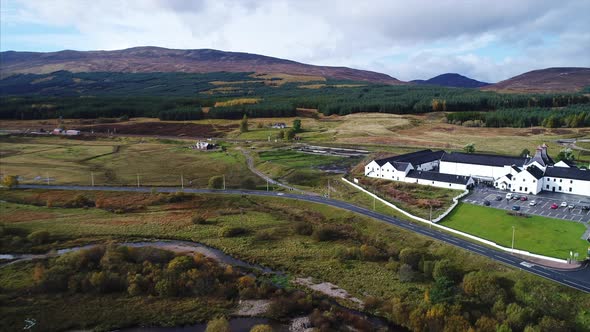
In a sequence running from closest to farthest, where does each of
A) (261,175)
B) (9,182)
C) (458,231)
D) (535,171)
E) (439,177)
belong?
1. (458,231)
2. (535,171)
3. (439,177)
4. (9,182)
5. (261,175)

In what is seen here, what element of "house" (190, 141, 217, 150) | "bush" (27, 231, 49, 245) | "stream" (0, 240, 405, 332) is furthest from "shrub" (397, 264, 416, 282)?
"house" (190, 141, 217, 150)

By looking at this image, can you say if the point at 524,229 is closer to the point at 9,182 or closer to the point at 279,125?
the point at 9,182

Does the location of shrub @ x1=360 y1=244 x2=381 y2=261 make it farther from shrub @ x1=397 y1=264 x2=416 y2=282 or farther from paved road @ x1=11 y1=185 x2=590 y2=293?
paved road @ x1=11 y1=185 x2=590 y2=293

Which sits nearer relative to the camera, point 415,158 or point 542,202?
point 542,202

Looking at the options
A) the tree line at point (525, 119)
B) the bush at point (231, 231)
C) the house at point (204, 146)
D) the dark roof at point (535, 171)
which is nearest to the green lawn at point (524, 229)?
the dark roof at point (535, 171)

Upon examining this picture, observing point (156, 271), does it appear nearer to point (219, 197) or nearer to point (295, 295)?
point (295, 295)

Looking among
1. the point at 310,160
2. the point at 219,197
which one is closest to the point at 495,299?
the point at 219,197

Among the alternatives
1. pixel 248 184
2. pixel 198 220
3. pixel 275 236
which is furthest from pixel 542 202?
pixel 198 220
